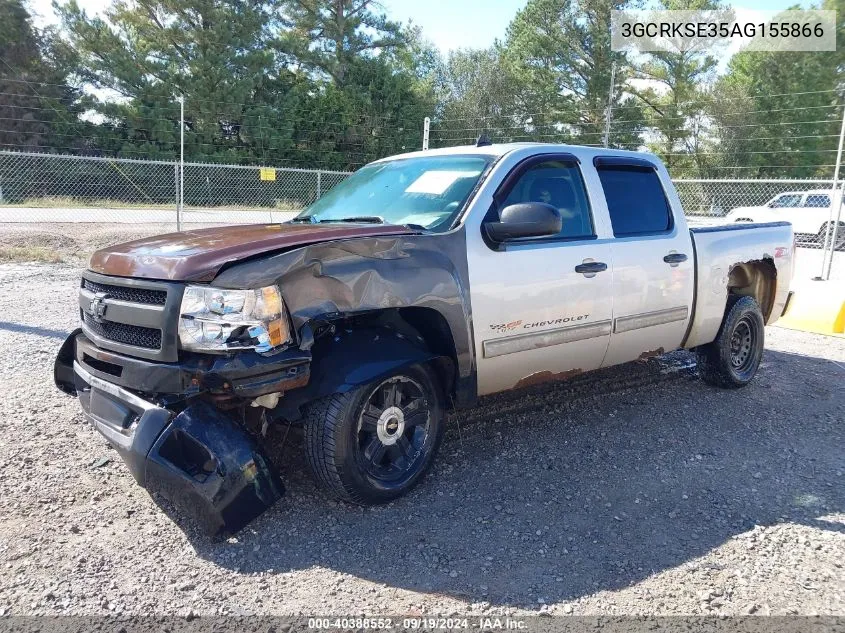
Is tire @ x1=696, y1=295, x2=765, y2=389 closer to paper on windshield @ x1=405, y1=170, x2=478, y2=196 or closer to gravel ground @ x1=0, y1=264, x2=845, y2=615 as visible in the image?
gravel ground @ x1=0, y1=264, x2=845, y2=615

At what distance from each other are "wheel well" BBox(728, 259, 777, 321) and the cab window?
2.15m

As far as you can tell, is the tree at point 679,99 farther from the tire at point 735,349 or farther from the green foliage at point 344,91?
the tire at point 735,349

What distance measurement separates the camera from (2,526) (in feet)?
10.1

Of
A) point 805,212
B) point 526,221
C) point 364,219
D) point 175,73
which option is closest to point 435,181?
point 364,219

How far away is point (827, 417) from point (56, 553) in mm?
5366

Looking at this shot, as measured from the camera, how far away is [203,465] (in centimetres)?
287

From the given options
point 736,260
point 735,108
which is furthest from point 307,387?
point 735,108

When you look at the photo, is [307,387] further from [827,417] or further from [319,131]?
[319,131]

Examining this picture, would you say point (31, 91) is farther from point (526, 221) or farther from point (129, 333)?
point (526, 221)

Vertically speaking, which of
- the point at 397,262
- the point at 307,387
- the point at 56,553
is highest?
the point at 397,262

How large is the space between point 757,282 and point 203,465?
5279 mm

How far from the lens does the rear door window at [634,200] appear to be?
15.2 ft

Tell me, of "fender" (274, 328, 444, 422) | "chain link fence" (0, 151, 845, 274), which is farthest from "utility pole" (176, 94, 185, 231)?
"fender" (274, 328, 444, 422)

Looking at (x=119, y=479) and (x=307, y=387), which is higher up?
(x=307, y=387)
